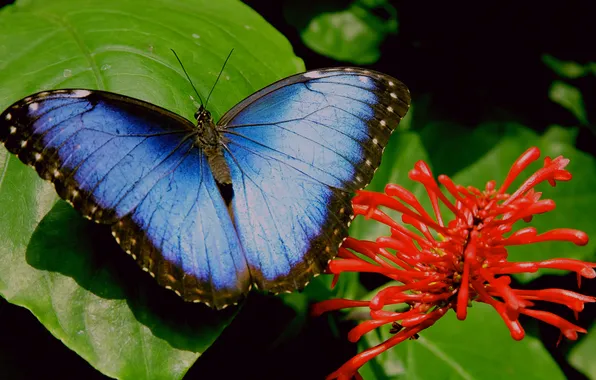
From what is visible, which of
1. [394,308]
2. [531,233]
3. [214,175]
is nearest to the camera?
[531,233]

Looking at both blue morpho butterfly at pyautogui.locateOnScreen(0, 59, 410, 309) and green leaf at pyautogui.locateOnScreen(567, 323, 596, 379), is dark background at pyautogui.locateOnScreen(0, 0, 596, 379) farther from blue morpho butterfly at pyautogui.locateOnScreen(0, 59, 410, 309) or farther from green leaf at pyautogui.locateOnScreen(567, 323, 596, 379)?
blue morpho butterfly at pyautogui.locateOnScreen(0, 59, 410, 309)

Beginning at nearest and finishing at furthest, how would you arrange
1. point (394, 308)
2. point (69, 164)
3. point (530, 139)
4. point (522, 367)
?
point (69, 164) < point (394, 308) < point (522, 367) < point (530, 139)

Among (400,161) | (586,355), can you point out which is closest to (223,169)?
(400,161)

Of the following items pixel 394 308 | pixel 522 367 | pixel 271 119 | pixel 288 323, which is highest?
pixel 271 119

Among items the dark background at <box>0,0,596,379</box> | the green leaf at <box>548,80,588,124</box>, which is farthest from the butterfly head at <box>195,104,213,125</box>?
the green leaf at <box>548,80,588,124</box>

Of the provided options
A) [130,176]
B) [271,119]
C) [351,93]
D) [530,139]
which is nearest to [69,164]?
[130,176]

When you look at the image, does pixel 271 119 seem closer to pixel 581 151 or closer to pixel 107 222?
pixel 107 222

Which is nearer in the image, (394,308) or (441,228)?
(441,228)
